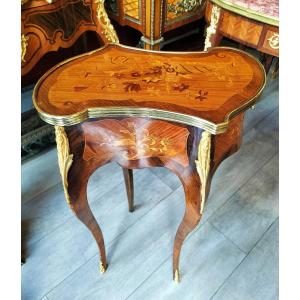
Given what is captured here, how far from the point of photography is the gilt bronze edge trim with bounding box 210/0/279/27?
102 centimetres

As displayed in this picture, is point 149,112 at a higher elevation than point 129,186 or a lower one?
higher

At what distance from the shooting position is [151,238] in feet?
3.55

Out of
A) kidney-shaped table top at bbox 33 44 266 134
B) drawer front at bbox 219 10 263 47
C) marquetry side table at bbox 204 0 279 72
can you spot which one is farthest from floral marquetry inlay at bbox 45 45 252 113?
drawer front at bbox 219 10 263 47

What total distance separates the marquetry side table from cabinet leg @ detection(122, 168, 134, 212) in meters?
0.51

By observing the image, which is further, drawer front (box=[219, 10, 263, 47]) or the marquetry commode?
drawer front (box=[219, 10, 263, 47])

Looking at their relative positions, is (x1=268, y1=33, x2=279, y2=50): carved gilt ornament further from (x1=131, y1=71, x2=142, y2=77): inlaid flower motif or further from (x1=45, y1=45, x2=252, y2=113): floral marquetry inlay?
(x1=131, y1=71, x2=142, y2=77): inlaid flower motif

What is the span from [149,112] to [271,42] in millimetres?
693

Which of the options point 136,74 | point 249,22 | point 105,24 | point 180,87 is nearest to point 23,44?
point 105,24

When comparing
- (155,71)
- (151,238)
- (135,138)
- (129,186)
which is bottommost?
(151,238)

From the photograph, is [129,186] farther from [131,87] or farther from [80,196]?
[131,87]

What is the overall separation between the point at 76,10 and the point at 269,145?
1.08 m

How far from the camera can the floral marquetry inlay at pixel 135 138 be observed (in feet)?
2.17

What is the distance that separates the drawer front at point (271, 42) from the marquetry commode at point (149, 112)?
35 cm

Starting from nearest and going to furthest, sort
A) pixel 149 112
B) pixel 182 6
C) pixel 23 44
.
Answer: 1. pixel 149 112
2. pixel 23 44
3. pixel 182 6
